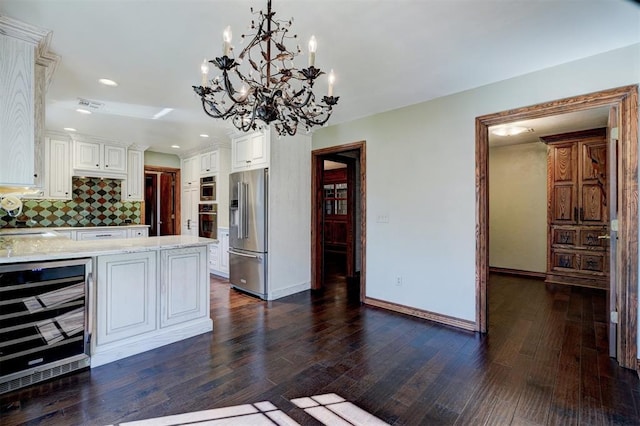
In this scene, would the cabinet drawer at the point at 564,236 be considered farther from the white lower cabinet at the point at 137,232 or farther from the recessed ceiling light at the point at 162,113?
the white lower cabinet at the point at 137,232

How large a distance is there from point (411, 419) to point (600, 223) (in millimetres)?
5040

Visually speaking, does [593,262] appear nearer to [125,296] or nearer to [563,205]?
[563,205]

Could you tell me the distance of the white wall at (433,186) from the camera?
2.88 metres

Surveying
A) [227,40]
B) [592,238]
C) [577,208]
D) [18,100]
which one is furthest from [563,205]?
→ [18,100]

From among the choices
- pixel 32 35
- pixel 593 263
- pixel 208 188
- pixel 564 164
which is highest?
pixel 32 35

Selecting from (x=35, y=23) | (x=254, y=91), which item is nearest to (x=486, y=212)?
(x=254, y=91)

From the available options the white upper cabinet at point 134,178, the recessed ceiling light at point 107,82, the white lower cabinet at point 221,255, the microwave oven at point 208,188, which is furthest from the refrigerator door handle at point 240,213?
the white upper cabinet at point 134,178

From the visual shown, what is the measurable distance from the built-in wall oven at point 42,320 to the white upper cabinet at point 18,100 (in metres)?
0.66

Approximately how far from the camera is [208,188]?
19.1 ft

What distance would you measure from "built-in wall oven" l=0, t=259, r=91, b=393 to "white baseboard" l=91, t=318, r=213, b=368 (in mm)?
95

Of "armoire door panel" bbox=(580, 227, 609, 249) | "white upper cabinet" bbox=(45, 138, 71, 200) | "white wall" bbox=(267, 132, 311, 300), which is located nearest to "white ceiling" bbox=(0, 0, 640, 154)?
"white wall" bbox=(267, 132, 311, 300)

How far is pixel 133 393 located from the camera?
2012 mm

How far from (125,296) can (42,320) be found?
52cm

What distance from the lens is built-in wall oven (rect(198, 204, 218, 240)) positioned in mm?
5605
